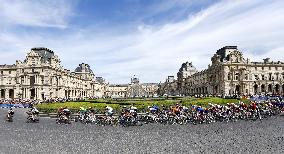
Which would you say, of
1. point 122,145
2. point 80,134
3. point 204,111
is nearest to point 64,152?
point 122,145

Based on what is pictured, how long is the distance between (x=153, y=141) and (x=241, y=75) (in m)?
89.7

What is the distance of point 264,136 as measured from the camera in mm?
20422

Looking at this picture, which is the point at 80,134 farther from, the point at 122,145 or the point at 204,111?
the point at 204,111

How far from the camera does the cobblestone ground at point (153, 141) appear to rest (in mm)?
16844

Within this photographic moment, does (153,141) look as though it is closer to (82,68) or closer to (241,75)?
(241,75)

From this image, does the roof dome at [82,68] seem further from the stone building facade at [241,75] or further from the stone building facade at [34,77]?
the stone building facade at [241,75]

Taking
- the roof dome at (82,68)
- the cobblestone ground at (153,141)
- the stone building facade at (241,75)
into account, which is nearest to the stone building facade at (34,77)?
the stone building facade at (241,75)

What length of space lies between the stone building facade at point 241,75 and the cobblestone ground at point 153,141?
79.5 m

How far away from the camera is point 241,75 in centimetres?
10319

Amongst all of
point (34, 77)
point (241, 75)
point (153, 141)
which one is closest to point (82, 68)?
point (34, 77)

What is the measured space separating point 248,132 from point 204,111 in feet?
24.3

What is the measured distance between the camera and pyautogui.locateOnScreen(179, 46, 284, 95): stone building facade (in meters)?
103

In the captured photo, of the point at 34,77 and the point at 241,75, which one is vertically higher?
the point at 241,75

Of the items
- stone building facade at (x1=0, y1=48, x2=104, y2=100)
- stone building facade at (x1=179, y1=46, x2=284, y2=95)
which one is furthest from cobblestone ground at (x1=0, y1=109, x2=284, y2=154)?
stone building facade at (x1=179, y1=46, x2=284, y2=95)
